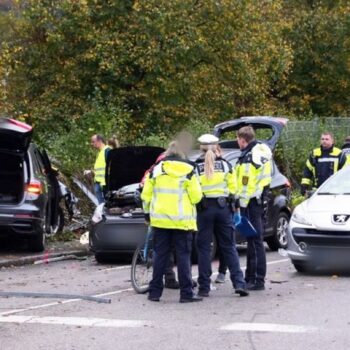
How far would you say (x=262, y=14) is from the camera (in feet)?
98.1

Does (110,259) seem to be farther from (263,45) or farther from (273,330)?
(263,45)

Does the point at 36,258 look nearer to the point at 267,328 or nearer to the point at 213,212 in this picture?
the point at 213,212

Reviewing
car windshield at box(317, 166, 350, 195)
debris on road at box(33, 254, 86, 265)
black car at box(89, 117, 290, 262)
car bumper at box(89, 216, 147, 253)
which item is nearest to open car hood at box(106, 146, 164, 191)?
black car at box(89, 117, 290, 262)

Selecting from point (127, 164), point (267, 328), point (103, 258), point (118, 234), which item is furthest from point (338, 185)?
point (267, 328)

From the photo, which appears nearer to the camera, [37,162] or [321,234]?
[321,234]

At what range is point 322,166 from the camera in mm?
15352

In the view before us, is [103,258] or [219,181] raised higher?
[219,181]

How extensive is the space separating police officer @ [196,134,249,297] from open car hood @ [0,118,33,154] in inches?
171

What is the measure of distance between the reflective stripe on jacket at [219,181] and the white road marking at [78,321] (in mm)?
1987

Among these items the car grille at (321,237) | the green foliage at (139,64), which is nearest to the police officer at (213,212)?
the car grille at (321,237)

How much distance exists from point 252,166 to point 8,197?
5.49 m

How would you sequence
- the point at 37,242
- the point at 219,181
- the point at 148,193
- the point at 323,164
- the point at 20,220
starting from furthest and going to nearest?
the point at 323,164 < the point at 37,242 < the point at 20,220 < the point at 219,181 < the point at 148,193

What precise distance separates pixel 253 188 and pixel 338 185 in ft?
8.05

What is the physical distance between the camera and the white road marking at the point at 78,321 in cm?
873
